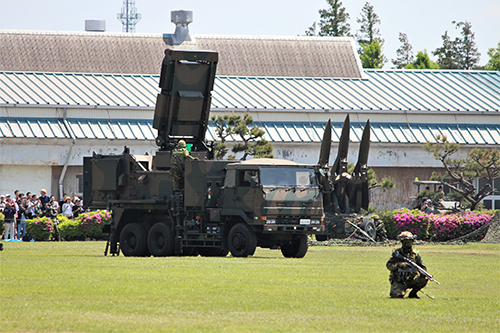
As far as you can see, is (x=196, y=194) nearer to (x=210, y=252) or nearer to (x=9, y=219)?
(x=210, y=252)

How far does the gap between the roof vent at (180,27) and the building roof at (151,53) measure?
0.40 meters

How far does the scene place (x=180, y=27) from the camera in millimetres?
56750

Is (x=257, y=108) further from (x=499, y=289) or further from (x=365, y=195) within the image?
(x=499, y=289)

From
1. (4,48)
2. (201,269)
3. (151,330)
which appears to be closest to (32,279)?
(201,269)

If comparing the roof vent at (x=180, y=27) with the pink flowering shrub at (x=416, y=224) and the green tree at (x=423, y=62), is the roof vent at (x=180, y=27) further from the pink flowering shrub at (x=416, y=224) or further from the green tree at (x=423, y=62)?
the green tree at (x=423, y=62)

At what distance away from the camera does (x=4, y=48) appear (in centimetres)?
5272

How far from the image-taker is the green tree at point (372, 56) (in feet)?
275

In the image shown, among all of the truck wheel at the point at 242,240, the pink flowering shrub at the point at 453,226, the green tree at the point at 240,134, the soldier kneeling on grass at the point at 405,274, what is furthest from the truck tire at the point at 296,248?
the pink flowering shrub at the point at 453,226

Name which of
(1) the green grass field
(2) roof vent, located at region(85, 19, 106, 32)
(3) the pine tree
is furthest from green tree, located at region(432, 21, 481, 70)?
(1) the green grass field

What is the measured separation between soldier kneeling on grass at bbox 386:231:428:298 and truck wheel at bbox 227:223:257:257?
30.4 feet

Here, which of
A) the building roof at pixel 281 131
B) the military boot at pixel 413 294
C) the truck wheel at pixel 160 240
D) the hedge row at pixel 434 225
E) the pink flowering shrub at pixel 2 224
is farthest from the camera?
the building roof at pixel 281 131

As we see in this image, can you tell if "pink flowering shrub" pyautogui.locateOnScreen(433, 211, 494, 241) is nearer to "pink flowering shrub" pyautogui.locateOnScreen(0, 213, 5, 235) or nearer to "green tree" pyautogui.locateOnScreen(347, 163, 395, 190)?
"green tree" pyautogui.locateOnScreen(347, 163, 395, 190)

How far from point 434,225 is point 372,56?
179ft

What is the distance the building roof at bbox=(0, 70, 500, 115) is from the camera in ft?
155
